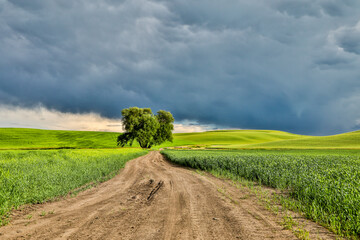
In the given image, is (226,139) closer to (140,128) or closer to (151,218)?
(140,128)

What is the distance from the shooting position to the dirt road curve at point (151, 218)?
5797 mm

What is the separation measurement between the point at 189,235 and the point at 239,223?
2.02m

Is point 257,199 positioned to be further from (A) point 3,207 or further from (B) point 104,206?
(A) point 3,207

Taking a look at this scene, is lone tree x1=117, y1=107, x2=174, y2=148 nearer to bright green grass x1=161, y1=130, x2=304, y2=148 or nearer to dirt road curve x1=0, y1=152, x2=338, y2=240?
Answer: bright green grass x1=161, y1=130, x2=304, y2=148

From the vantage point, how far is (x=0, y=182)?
956 centimetres

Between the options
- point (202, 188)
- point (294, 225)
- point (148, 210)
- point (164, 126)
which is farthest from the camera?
point (164, 126)

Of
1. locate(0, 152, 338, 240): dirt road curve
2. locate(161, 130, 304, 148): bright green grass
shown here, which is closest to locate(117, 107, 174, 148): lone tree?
locate(161, 130, 304, 148): bright green grass

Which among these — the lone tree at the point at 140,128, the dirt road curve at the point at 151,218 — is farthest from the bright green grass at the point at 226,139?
the dirt road curve at the point at 151,218

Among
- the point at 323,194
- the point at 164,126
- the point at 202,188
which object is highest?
the point at 164,126

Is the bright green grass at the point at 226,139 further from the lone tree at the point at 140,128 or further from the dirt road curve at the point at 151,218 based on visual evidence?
the dirt road curve at the point at 151,218

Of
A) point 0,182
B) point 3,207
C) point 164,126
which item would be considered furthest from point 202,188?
point 164,126

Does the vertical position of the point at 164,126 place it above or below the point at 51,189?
above

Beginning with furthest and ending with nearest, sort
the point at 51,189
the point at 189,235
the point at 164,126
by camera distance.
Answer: the point at 164,126
the point at 51,189
the point at 189,235

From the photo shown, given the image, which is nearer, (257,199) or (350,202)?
(350,202)
